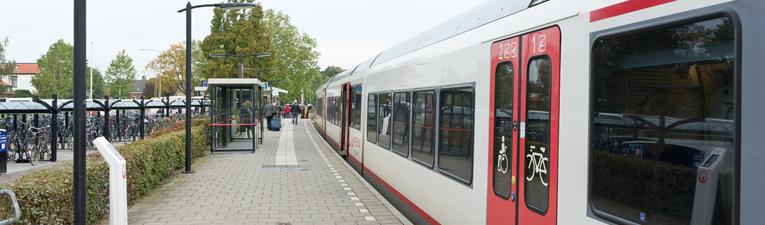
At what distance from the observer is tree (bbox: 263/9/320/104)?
59.7 metres

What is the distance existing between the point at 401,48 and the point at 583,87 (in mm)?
6149

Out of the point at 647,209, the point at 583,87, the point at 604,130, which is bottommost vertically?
the point at 647,209

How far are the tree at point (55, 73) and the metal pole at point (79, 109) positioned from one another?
73367 millimetres

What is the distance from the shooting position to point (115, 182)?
6137 millimetres

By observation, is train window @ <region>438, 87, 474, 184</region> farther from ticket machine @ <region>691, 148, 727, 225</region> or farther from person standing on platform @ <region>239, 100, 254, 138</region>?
person standing on platform @ <region>239, 100, 254, 138</region>

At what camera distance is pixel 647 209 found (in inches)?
110

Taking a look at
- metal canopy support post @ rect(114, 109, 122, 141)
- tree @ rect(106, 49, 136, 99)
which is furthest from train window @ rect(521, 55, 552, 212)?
tree @ rect(106, 49, 136, 99)

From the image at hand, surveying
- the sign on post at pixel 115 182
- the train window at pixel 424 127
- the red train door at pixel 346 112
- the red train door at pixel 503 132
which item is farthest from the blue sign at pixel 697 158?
the red train door at pixel 346 112

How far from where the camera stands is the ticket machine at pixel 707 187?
239cm

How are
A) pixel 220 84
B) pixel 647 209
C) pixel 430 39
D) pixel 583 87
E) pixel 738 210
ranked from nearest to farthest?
pixel 738 210 < pixel 647 209 < pixel 583 87 < pixel 430 39 < pixel 220 84

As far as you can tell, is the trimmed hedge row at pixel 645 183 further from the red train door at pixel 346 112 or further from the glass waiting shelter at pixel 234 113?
the glass waiting shelter at pixel 234 113

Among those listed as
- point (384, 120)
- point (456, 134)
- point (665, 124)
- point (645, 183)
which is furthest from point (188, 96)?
point (665, 124)

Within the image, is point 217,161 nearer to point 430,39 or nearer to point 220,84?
point 220,84

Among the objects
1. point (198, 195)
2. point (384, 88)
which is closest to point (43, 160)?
point (198, 195)
